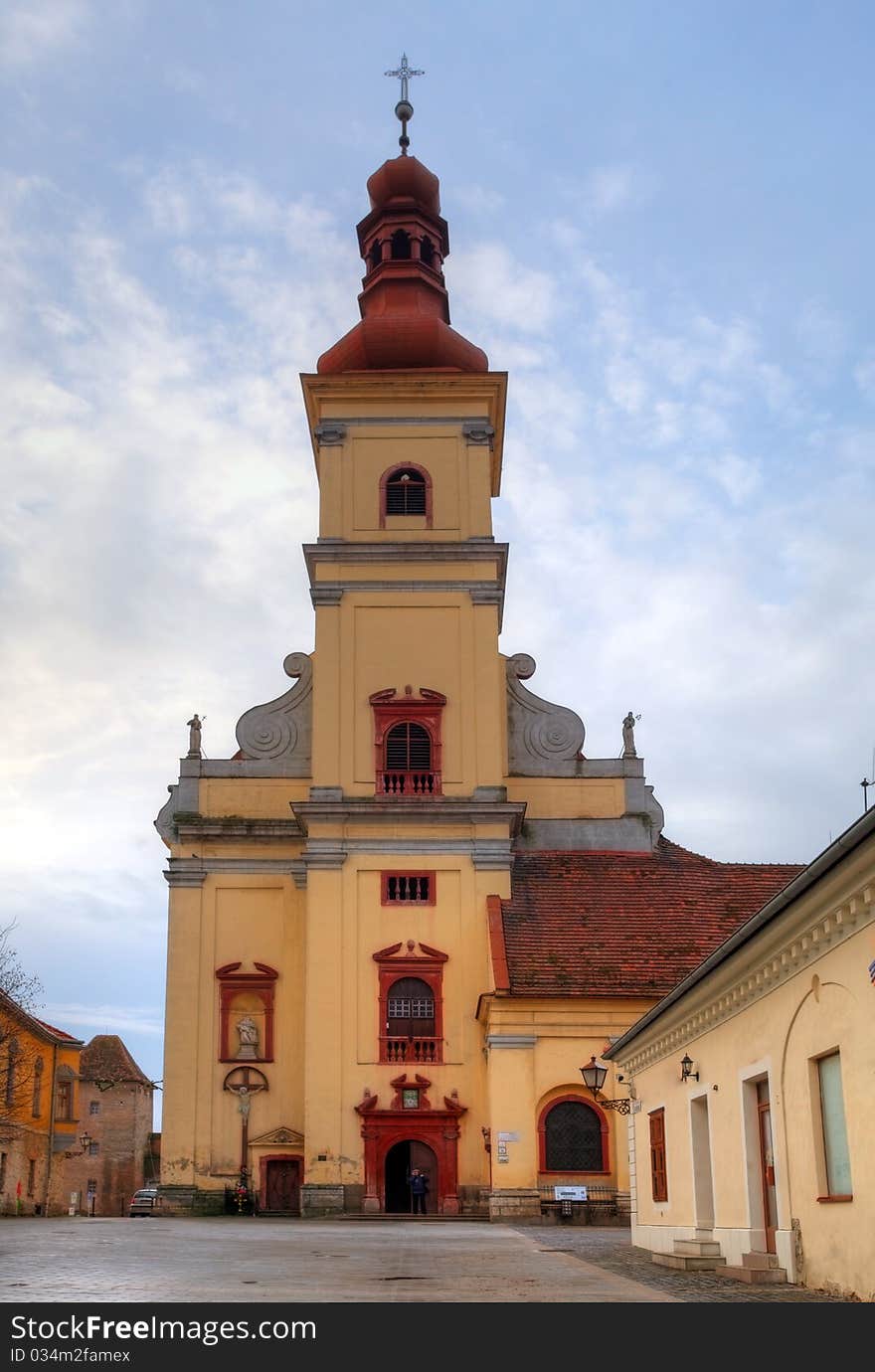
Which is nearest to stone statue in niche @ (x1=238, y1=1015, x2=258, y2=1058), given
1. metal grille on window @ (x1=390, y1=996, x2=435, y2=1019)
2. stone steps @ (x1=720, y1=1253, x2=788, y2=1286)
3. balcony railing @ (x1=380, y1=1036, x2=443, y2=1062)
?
balcony railing @ (x1=380, y1=1036, x2=443, y2=1062)

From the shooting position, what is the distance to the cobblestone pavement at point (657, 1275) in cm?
1296

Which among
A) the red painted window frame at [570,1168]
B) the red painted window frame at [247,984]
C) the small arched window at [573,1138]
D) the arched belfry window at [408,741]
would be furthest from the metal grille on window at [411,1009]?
the arched belfry window at [408,741]

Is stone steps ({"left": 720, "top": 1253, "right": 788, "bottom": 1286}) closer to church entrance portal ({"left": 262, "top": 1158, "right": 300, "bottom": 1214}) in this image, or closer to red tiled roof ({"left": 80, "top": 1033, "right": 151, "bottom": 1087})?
church entrance portal ({"left": 262, "top": 1158, "right": 300, "bottom": 1214})

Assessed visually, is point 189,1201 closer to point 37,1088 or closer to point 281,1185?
point 281,1185

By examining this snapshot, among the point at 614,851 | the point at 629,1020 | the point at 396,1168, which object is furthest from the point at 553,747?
the point at 396,1168

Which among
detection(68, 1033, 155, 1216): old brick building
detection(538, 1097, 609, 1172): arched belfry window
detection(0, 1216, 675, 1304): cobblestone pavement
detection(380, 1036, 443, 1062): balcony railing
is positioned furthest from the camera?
detection(68, 1033, 155, 1216): old brick building

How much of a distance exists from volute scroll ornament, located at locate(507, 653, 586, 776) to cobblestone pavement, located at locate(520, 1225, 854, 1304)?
15591 millimetres

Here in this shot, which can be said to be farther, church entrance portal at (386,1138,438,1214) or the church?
church entrance portal at (386,1138,438,1214)

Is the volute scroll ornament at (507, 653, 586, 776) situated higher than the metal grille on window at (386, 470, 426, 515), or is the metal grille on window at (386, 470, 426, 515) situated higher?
the metal grille on window at (386, 470, 426, 515)

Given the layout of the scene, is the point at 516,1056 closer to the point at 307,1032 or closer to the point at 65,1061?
the point at 307,1032

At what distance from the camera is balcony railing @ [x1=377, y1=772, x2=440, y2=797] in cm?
3916

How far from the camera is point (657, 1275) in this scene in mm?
16297

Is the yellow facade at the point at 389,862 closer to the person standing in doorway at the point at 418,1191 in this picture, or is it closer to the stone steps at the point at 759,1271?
the person standing in doorway at the point at 418,1191

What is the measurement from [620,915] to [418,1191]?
27.3ft
